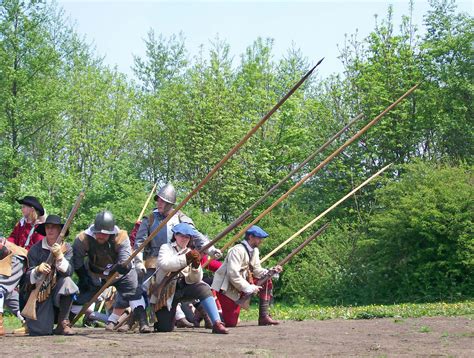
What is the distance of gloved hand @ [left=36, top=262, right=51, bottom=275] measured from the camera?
10.4 meters

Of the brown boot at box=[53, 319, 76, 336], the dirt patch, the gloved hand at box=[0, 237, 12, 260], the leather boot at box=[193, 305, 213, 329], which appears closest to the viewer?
the dirt patch

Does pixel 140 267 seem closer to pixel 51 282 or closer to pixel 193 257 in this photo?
pixel 193 257

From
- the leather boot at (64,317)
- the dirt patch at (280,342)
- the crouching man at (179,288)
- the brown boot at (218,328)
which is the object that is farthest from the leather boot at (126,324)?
the brown boot at (218,328)

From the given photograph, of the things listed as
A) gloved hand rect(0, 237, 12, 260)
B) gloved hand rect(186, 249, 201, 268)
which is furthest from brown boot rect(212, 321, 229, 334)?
gloved hand rect(0, 237, 12, 260)

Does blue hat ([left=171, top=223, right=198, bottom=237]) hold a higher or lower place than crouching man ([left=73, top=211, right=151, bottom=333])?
higher

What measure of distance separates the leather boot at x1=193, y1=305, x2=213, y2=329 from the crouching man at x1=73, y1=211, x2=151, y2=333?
91 cm

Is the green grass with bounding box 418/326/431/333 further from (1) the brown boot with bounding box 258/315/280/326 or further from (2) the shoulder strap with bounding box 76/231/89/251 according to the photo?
(2) the shoulder strap with bounding box 76/231/89/251

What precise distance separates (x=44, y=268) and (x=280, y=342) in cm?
300

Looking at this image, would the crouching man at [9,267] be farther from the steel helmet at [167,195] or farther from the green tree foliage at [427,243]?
the green tree foliage at [427,243]

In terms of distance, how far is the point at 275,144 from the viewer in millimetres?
35906

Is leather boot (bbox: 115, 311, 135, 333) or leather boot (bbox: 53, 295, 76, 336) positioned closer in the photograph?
leather boot (bbox: 53, 295, 76, 336)

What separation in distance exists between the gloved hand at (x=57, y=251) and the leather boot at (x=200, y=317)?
208 centimetres

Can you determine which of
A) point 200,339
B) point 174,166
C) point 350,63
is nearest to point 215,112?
point 174,166

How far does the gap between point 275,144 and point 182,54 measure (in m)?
12.2
